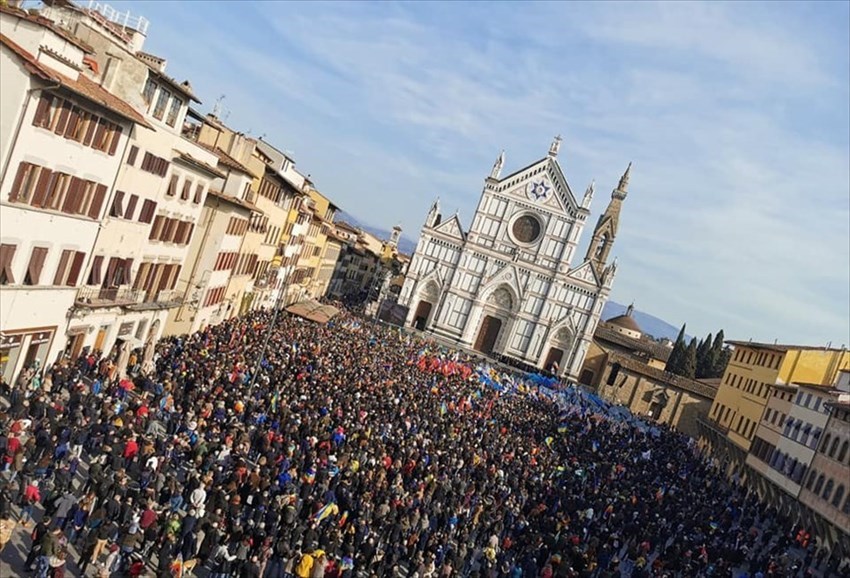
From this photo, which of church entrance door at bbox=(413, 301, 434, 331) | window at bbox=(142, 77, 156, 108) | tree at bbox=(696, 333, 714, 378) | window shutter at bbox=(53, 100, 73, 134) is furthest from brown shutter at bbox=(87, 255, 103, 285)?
tree at bbox=(696, 333, 714, 378)

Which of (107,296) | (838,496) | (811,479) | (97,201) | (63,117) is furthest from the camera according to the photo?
(811,479)

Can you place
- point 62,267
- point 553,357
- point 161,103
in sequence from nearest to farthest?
point 62,267 → point 161,103 → point 553,357

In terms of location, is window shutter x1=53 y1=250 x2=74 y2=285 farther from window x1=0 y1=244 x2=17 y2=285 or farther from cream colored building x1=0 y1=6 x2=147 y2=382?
window x1=0 y1=244 x2=17 y2=285

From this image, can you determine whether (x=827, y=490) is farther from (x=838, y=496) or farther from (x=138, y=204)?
(x=138, y=204)

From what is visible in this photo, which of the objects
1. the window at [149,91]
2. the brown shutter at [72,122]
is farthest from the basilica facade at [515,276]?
the brown shutter at [72,122]

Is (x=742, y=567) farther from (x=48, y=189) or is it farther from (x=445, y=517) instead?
(x=48, y=189)

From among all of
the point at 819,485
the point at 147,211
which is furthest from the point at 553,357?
the point at 147,211
